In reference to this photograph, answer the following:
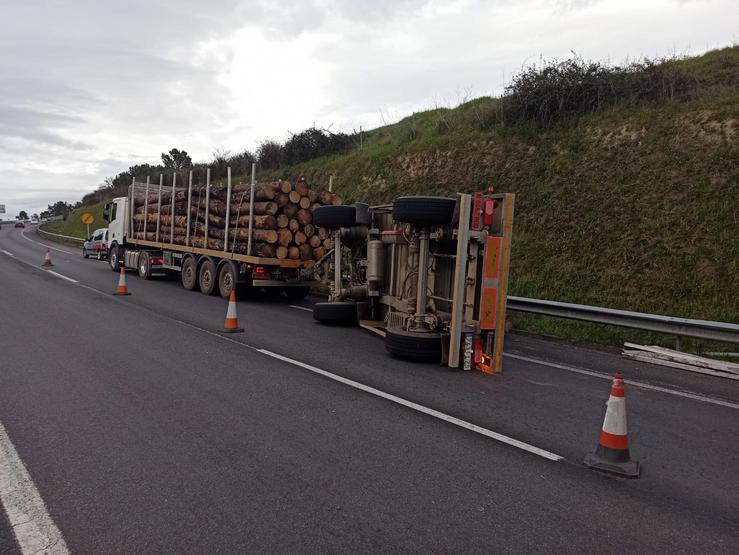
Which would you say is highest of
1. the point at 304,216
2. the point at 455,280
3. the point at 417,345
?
the point at 304,216

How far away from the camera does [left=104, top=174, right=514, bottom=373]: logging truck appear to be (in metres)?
6.76

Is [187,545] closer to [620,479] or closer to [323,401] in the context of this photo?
[323,401]

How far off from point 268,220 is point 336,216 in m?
3.23

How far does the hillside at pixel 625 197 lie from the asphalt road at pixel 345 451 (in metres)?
3.21

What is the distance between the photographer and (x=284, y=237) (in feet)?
40.2

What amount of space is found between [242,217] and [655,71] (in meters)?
11.9

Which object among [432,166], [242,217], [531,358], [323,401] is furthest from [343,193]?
[323,401]

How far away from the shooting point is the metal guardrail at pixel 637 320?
7465 millimetres

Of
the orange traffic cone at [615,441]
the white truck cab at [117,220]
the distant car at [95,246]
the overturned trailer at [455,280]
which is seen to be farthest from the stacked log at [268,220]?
the distant car at [95,246]

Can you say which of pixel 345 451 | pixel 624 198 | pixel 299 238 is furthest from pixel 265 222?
pixel 345 451

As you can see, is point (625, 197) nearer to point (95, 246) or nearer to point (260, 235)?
point (260, 235)

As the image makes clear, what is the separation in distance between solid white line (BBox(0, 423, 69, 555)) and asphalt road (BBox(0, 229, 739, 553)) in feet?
0.17

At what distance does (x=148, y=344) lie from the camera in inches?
301

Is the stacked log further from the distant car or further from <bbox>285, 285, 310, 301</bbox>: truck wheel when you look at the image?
the distant car
